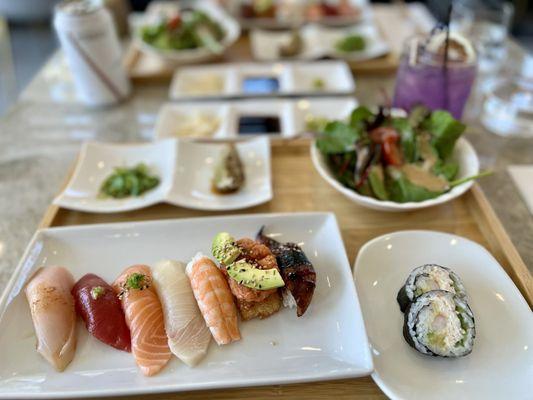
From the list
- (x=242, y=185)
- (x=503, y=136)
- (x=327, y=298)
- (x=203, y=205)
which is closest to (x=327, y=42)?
(x=503, y=136)

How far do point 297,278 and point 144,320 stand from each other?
Answer: 16.9 inches

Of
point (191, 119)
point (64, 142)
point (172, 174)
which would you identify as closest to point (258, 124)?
point (191, 119)

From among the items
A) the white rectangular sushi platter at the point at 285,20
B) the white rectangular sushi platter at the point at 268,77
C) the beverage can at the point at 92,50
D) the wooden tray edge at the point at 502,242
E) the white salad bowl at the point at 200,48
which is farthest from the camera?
the white rectangular sushi platter at the point at 285,20

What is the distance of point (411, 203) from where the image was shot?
4.57ft

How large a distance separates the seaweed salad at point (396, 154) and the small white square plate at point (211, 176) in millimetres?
278

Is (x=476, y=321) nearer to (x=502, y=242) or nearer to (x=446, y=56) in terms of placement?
(x=502, y=242)

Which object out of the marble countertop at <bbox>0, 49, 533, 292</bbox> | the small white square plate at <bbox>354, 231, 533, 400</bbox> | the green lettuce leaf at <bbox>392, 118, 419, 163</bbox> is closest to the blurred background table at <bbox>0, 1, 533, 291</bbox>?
the marble countertop at <bbox>0, 49, 533, 292</bbox>

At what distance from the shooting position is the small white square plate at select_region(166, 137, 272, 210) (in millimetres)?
1537

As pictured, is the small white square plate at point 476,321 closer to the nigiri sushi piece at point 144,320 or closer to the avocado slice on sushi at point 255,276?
the avocado slice on sushi at point 255,276

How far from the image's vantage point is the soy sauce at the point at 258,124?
2.02 metres

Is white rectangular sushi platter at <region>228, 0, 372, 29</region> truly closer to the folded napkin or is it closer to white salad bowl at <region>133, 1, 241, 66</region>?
white salad bowl at <region>133, 1, 241, 66</region>

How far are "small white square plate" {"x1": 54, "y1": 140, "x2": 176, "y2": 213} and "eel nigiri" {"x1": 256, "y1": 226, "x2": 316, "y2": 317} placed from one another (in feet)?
1.88

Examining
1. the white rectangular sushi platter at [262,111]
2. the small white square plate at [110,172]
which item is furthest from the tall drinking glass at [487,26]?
the small white square plate at [110,172]

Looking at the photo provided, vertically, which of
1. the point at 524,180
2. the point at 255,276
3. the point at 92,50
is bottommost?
the point at 524,180
